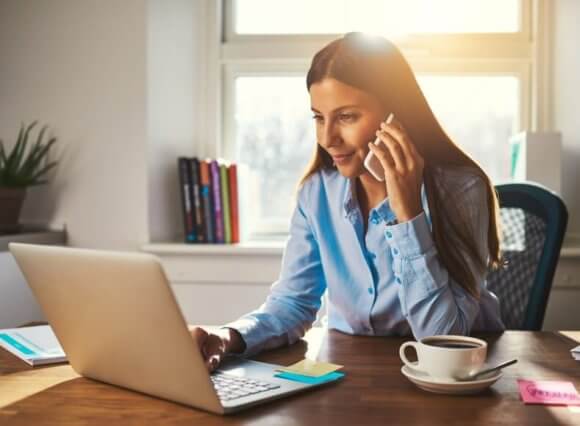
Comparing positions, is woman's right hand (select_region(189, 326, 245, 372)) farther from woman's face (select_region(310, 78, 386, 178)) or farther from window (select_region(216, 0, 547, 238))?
window (select_region(216, 0, 547, 238))

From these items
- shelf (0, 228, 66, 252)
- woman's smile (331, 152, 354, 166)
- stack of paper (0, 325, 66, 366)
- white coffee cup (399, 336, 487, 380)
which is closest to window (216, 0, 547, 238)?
shelf (0, 228, 66, 252)

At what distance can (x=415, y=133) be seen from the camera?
64.0 inches

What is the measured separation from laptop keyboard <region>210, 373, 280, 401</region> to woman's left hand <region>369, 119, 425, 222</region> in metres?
0.51

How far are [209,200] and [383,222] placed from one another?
3.95ft

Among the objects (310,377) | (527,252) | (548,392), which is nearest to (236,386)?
(310,377)

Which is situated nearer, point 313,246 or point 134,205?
point 313,246

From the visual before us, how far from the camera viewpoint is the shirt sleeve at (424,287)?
1432 millimetres

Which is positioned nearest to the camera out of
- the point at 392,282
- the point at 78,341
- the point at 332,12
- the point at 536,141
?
the point at 78,341

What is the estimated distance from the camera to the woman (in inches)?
57.1

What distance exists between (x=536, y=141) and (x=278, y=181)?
0.97 meters

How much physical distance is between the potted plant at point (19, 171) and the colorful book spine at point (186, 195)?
17.9 inches

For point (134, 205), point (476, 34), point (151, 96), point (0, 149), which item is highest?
point (476, 34)

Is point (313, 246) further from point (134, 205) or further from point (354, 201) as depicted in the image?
point (134, 205)

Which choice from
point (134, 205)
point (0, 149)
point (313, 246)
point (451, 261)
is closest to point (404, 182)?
point (451, 261)
